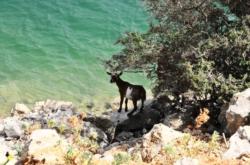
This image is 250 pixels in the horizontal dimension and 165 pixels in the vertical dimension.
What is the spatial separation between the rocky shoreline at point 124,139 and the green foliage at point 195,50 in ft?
2.70

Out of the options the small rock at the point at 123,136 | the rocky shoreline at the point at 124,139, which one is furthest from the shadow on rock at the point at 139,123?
the small rock at the point at 123,136

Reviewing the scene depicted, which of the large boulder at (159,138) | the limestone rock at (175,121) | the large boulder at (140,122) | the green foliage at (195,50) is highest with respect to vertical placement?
the green foliage at (195,50)

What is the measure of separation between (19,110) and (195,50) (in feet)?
31.2

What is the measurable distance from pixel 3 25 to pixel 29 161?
26176 millimetres

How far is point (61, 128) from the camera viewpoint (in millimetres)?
15477

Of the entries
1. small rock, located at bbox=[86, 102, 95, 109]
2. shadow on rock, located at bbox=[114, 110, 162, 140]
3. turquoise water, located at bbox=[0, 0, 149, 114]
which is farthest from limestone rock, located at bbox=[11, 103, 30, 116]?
shadow on rock, located at bbox=[114, 110, 162, 140]

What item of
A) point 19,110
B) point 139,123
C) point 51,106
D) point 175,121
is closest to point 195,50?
point 175,121

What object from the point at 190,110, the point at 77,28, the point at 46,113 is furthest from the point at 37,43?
the point at 190,110

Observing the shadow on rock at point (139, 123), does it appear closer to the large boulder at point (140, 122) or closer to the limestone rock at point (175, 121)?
the large boulder at point (140, 122)

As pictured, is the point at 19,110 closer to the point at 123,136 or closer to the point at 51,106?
the point at 51,106

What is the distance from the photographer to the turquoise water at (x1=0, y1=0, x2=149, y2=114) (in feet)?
89.2

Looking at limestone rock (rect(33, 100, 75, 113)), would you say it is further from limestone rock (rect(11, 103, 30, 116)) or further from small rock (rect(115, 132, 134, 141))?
small rock (rect(115, 132, 134, 141))

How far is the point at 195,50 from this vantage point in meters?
16.0

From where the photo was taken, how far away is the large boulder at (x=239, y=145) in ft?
35.8
